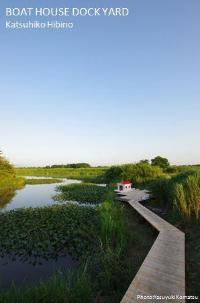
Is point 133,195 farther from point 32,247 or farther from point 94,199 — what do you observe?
point 32,247

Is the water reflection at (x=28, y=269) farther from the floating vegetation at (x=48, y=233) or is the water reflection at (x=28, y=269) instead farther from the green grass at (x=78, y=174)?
the green grass at (x=78, y=174)

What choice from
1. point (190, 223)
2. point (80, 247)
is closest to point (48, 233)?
point (80, 247)

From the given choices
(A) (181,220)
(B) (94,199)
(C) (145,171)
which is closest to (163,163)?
(C) (145,171)

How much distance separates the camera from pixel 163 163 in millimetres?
48781

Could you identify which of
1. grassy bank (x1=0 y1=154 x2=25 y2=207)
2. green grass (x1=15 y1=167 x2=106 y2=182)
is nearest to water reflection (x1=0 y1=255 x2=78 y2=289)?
grassy bank (x1=0 y1=154 x2=25 y2=207)

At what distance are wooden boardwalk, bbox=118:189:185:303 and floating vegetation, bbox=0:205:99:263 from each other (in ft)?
7.58

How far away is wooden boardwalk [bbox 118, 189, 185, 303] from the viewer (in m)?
4.56

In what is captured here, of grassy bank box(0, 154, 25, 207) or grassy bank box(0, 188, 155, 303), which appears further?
grassy bank box(0, 154, 25, 207)

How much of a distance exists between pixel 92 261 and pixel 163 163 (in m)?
43.2

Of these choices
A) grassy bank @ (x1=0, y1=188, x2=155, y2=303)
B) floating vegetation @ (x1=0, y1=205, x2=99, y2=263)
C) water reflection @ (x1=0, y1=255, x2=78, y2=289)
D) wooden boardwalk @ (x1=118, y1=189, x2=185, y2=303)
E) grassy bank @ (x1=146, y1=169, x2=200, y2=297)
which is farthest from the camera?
floating vegetation @ (x1=0, y1=205, x2=99, y2=263)

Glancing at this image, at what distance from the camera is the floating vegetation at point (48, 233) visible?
8.26 meters

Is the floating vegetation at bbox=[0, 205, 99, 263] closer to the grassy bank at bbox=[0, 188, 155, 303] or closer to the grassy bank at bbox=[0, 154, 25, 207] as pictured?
the grassy bank at bbox=[0, 188, 155, 303]

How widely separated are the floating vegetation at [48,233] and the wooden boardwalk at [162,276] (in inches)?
90.9

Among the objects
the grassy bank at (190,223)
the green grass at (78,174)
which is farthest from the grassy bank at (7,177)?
the grassy bank at (190,223)
